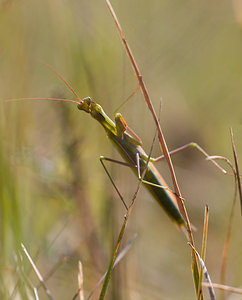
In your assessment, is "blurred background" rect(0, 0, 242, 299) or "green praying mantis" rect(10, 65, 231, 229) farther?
"blurred background" rect(0, 0, 242, 299)

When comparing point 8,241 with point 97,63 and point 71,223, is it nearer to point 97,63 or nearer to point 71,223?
point 71,223

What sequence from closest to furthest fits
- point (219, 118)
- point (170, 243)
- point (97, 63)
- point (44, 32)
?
point (97, 63), point (170, 243), point (219, 118), point (44, 32)

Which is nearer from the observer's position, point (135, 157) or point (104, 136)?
point (135, 157)

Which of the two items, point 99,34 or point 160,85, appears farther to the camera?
point 160,85

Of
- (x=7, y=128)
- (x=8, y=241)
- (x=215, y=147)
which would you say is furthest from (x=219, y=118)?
(x=8, y=241)

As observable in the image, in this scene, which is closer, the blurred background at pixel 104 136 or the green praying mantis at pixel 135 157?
the green praying mantis at pixel 135 157

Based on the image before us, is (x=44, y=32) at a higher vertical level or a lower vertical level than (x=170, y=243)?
higher

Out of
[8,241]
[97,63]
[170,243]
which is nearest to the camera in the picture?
[8,241]

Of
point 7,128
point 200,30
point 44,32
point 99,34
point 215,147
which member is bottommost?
point 215,147
